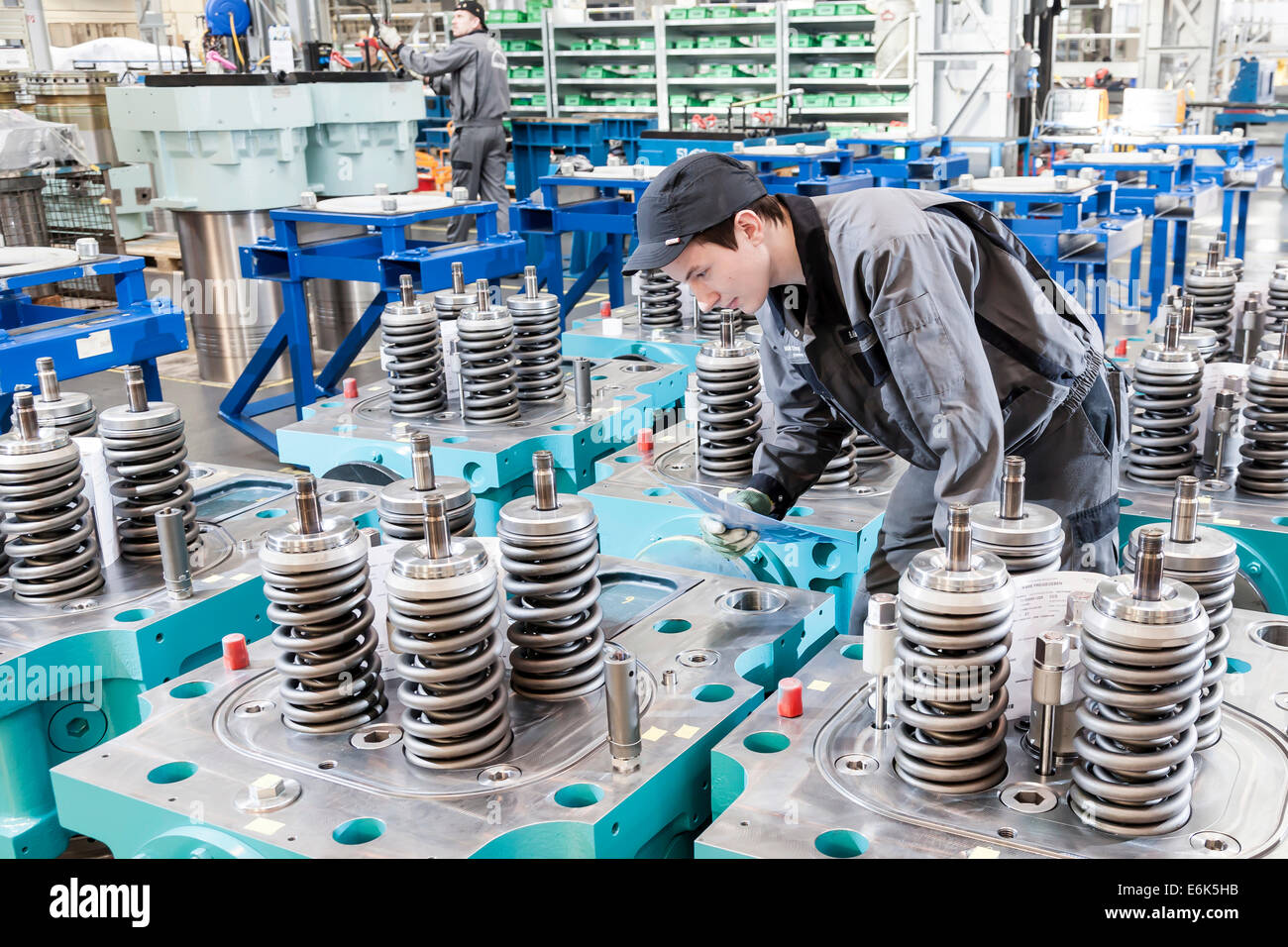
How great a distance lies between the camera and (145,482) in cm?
249

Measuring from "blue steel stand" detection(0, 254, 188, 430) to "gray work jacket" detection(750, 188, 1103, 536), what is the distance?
2548 millimetres

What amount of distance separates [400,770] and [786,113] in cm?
1114

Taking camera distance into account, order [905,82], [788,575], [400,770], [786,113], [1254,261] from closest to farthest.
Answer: [400,770], [788,575], [1254,261], [905,82], [786,113]

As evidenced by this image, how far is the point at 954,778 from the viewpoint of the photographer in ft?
5.06

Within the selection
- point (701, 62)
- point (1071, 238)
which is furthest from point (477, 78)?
point (701, 62)

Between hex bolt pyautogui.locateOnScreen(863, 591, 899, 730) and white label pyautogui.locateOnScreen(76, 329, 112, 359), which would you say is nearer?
hex bolt pyautogui.locateOnScreen(863, 591, 899, 730)

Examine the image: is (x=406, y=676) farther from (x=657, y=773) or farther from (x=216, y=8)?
(x=216, y=8)

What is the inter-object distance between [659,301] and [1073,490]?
268cm

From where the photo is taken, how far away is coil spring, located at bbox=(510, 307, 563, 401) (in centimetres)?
381

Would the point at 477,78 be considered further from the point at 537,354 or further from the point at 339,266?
the point at 537,354

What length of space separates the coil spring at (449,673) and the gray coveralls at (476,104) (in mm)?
7700

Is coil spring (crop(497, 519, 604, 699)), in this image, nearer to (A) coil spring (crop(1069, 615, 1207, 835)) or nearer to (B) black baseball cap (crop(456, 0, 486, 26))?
(A) coil spring (crop(1069, 615, 1207, 835))

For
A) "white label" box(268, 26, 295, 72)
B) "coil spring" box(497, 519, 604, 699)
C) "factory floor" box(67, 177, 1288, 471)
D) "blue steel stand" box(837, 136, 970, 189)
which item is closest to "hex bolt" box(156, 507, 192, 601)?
"coil spring" box(497, 519, 604, 699)

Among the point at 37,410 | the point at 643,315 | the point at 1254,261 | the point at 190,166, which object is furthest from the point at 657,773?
the point at 1254,261
